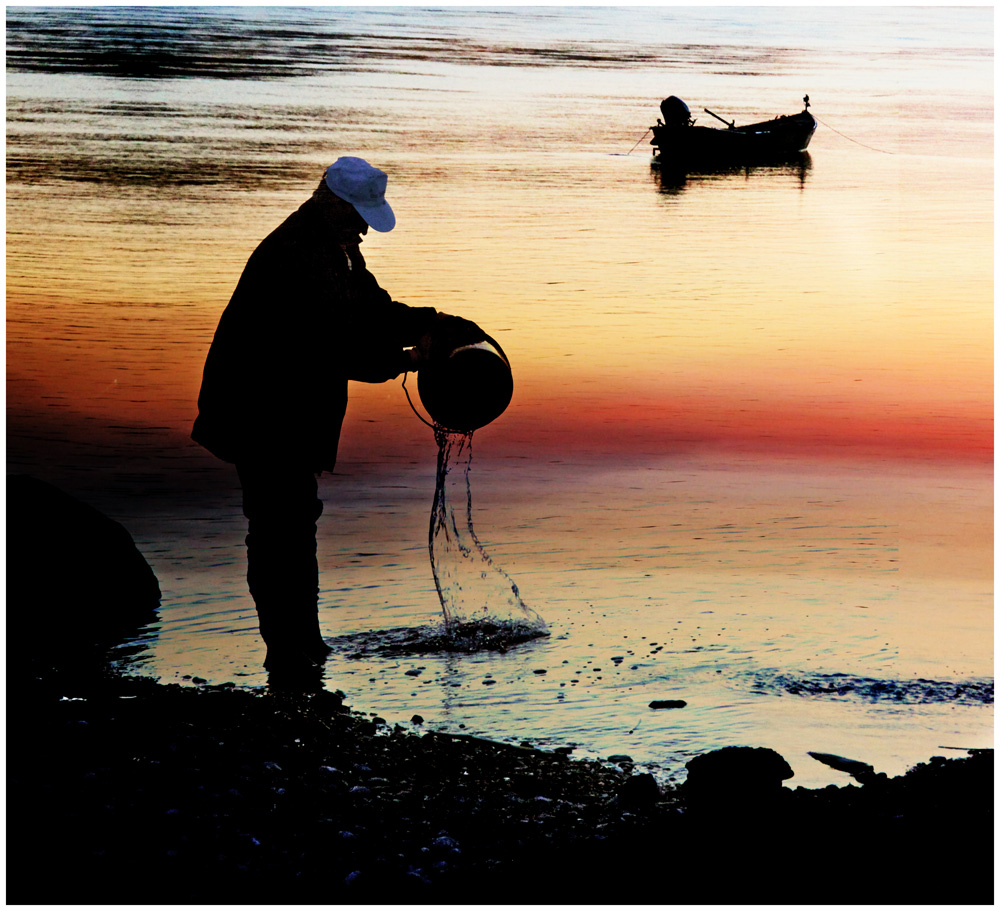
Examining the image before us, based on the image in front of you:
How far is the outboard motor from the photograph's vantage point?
1989cm

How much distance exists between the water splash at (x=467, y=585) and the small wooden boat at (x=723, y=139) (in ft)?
46.7

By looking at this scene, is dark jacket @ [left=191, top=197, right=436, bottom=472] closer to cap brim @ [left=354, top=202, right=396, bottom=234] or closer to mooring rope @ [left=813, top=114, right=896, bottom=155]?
cap brim @ [left=354, top=202, right=396, bottom=234]

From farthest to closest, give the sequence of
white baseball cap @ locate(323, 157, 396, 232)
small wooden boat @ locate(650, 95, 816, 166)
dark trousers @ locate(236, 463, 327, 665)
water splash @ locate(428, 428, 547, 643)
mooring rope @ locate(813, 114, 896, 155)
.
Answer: mooring rope @ locate(813, 114, 896, 155) < small wooden boat @ locate(650, 95, 816, 166) < water splash @ locate(428, 428, 547, 643) < dark trousers @ locate(236, 463, 327, 665) < white baseball cap @ locate(323, 157, 396, 232)

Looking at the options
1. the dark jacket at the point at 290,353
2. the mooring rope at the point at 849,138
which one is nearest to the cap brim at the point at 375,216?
the dark jacket at the point at 290,353

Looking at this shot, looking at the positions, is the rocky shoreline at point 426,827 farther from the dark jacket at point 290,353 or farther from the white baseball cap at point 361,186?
the white baseball cap at point 361,186

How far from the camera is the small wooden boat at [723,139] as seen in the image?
19.8 m

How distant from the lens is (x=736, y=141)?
21281 mm

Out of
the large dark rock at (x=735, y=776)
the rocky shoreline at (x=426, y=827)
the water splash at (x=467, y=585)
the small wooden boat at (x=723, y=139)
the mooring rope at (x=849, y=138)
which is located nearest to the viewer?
the rocky shoreline at (x=426, y=827)

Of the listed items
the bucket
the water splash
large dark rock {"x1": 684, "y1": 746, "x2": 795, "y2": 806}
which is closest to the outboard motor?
the water splash

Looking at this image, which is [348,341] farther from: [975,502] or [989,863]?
[975,502]

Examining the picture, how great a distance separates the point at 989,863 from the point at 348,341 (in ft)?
8.91

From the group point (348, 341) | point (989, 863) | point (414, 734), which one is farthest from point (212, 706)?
point (989, 863)

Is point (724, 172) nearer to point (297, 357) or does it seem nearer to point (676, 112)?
point (676, 112)

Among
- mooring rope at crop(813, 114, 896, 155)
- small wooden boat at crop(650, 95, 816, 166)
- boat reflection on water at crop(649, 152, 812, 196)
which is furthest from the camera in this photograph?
mooring rope at crop(813, 114, 896, 155)
